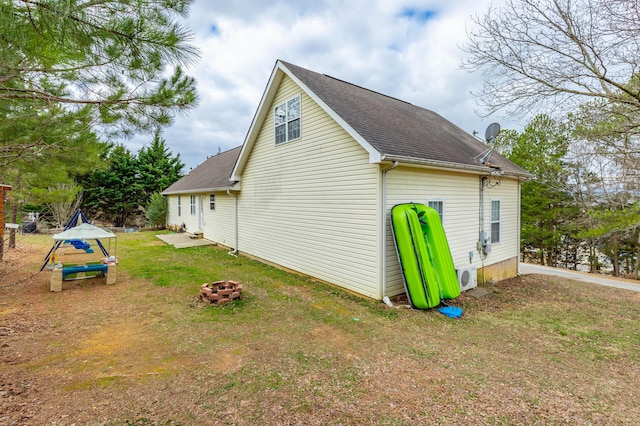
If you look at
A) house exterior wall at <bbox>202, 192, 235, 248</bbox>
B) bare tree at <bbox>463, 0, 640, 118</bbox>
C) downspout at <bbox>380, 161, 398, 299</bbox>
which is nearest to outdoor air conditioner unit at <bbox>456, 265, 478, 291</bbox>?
downspout at <bbox>380, 161, 398, 299</bbox>

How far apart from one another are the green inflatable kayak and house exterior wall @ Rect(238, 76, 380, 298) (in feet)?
1.66

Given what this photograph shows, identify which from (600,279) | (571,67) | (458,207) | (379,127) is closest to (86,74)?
(379,127)

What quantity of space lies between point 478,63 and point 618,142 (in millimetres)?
3113

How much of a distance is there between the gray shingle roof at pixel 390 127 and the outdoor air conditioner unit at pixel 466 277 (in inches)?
103

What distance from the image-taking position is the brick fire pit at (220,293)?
19.4 feet

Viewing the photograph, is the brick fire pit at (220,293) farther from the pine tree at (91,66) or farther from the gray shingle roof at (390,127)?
the gray shingle roof at (390,127)

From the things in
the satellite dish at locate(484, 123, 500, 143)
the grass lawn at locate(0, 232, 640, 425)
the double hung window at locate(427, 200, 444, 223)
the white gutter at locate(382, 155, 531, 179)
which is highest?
the satellite dish at locate(484, 123, 500, 143)

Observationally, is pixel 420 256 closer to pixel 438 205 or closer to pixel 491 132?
pixel 438 205

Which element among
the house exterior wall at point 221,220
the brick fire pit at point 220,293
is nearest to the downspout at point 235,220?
the house exterior wall at point 221,220

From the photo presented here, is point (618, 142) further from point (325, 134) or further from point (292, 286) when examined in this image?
point (292, 286)

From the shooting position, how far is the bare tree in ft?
14.2

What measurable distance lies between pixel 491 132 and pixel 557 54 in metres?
4.78

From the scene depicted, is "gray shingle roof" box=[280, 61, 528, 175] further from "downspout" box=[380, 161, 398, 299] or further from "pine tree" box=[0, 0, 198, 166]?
"pine tree" box=[0, 0, 198, 166]

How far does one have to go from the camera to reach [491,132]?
369 inches
